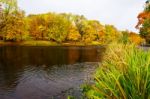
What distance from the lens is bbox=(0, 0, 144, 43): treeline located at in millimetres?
74125

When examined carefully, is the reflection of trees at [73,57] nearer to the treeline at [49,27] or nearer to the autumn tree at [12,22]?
the treeline at [49,27]

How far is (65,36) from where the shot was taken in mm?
96938

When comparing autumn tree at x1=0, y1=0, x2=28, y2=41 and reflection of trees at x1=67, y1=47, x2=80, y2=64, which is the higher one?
autumn tree at x1=0, y1=0, x2=28, y2=41

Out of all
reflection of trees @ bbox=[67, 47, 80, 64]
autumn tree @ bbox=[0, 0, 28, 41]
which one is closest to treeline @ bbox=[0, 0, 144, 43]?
autumn tree @ bbox=[0, 0, 28, 41]

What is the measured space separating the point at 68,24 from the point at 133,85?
94968 mm

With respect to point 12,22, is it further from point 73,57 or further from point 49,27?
point 73,57

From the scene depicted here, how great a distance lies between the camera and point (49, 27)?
9412 cm

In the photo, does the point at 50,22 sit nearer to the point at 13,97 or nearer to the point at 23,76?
the point at 23,76

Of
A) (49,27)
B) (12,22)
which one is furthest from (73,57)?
(49,27)

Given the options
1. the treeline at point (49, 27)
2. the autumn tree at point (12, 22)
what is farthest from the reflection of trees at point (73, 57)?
the autumn tree at point (12, 22)

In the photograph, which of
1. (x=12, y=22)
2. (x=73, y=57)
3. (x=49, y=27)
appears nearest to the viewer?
(x=73, y=57)

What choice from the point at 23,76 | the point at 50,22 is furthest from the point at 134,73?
the point at 50,22

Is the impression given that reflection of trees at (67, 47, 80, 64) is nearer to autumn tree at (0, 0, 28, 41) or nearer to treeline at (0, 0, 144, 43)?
treeline at (0, 0, 144, 43)

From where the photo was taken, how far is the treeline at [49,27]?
74125 millimetres
